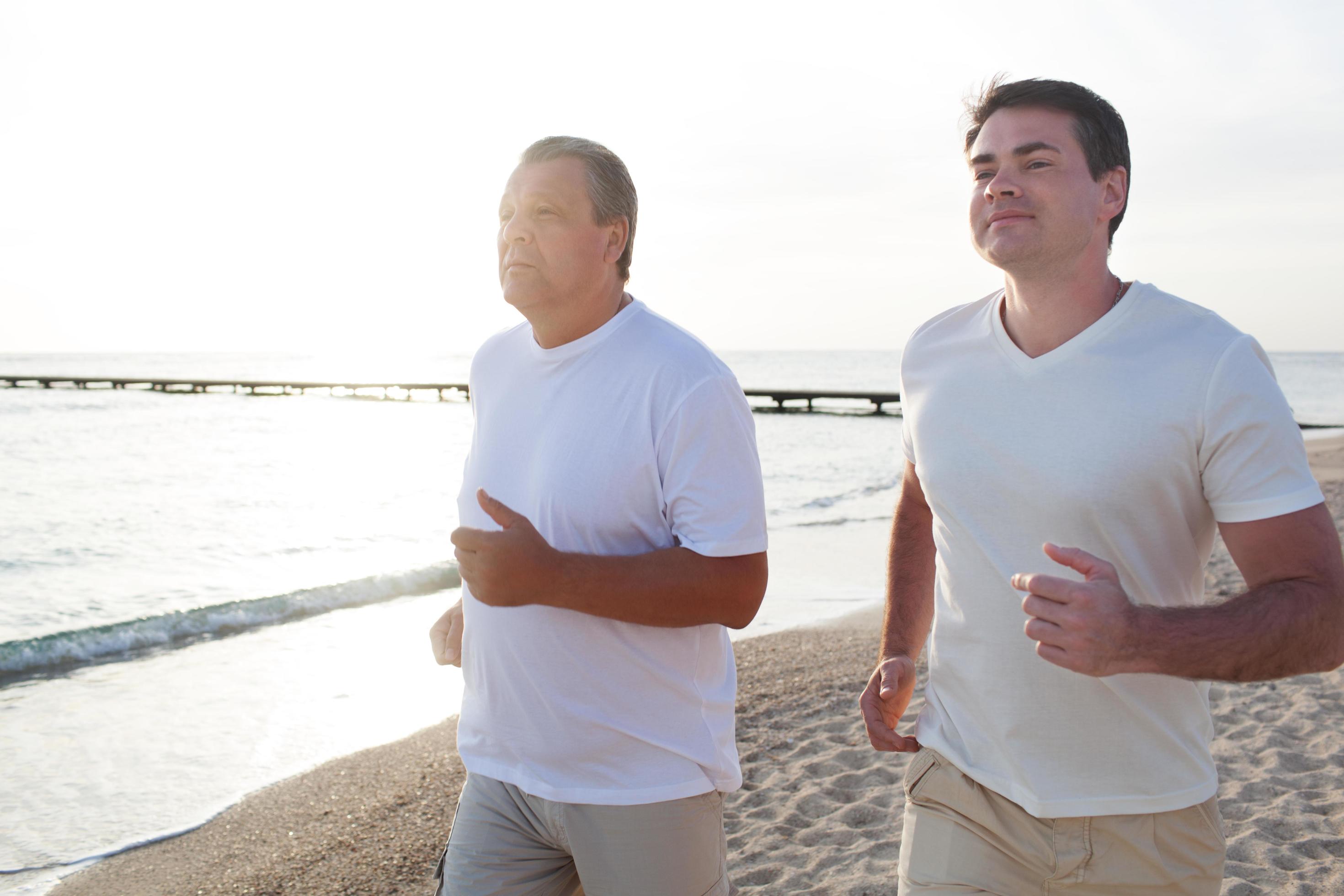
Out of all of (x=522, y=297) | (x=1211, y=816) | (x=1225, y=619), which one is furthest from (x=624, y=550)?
(x=1211, y=816)

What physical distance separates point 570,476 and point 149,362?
409 feet

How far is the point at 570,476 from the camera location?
205 cm

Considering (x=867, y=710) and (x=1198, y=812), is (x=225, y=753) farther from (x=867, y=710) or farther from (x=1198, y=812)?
(x=1198, y=812)

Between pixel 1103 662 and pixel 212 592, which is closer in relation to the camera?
pixel 1103 662

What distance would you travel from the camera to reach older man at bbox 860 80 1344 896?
163cm

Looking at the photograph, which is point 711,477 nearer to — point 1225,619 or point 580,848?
point 580,848

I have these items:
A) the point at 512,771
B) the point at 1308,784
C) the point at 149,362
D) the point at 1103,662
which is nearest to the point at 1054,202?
the point at 1103,662

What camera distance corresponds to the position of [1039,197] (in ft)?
6.54

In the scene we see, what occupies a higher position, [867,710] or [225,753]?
[867,710]

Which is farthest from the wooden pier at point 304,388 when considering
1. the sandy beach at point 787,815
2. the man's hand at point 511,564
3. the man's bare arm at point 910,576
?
the man's hand at point 511,564

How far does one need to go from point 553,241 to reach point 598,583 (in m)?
0.76

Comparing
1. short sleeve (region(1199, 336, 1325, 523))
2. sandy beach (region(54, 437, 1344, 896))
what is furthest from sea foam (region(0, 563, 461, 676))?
short sleeve (region(1199, 336, 1325, 523))

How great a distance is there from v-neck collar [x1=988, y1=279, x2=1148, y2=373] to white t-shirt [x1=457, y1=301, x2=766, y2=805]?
0.57 meters

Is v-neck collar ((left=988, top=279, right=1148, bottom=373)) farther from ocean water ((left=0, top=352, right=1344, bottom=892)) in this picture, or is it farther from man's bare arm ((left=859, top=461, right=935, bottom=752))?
ocean water ((left=0, top=352, right=1344, bottom=892))
